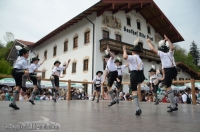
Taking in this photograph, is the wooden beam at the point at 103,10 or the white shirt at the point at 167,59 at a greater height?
the wooden beam at the point at 103,10

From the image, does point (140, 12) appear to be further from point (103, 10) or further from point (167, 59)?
point (167, 59)

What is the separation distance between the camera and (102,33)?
2256 centimetres

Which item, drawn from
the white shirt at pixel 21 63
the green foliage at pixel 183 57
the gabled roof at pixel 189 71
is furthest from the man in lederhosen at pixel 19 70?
the green foliage at pixel 183 57

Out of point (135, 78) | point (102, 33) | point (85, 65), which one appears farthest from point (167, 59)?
point (85, 65)

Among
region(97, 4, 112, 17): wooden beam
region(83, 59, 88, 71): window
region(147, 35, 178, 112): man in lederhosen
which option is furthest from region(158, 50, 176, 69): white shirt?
region(83, 59, 88, 71): window

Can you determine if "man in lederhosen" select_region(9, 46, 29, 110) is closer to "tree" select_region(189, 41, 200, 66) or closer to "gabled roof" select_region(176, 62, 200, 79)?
"gabled roof" select_region(176, 62, 200, 79)

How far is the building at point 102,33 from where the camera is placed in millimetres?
21812

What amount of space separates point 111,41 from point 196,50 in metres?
64.4

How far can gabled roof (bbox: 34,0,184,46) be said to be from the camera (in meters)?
20.9

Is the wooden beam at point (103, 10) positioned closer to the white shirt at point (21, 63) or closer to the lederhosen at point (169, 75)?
the white shirt at point (21, 63)

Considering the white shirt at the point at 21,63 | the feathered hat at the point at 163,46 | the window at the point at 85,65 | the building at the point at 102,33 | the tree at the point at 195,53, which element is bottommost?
the white shirt at the point at 21,63

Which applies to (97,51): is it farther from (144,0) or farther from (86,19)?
(144,0)

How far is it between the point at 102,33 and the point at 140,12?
8.14 m

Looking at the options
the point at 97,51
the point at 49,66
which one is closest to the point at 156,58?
the point at 97,51
